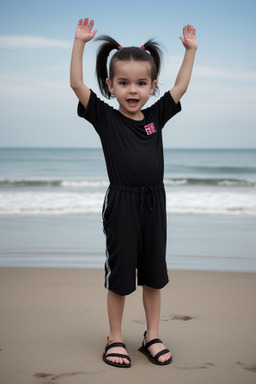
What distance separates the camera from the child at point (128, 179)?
270cm

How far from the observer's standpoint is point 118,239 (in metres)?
2.70

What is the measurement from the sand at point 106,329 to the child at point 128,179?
0.16 meters

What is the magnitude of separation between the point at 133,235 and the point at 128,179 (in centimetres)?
30

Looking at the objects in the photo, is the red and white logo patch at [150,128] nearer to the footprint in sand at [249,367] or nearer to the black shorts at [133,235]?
the black shorts at [133,235]

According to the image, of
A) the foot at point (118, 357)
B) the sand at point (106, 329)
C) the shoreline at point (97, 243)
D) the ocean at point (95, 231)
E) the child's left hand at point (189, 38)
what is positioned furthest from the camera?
the ocean at point (95, 231)

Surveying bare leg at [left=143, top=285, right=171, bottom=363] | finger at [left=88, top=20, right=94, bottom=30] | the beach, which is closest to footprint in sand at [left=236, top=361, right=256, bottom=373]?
the beach

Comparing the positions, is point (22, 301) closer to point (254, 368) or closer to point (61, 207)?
point (254, 368)

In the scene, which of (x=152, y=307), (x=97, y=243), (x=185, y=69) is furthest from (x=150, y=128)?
(x=97, y=243)

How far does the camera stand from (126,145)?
8.87 feet

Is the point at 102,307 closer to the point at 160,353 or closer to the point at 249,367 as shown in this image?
the point at 160,353

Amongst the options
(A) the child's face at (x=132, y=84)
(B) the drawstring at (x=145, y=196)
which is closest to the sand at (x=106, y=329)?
(B) the drawstring at (x=145, y=196)

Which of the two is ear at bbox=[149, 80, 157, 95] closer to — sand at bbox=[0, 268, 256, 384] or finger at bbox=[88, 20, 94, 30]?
finger at bbox=[88, 20, 94, 30]

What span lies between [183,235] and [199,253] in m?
0.98

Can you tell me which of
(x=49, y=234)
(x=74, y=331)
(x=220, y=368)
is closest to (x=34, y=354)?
(x=74, y=331)
